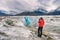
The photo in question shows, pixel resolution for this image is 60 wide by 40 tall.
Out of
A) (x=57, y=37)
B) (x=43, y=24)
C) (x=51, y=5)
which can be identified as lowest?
(x=57, y=37)

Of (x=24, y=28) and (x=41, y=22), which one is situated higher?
(x=41, y=22)

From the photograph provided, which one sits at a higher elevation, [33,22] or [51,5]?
[51,5]

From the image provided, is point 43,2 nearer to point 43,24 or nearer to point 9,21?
point 43,24

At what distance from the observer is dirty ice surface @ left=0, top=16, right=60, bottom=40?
2465mm

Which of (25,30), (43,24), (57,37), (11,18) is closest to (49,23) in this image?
(43,24)

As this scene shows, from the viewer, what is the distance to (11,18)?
251cm

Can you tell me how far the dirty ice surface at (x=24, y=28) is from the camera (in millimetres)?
2465

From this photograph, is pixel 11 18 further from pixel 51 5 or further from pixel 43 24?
pixel 51 5

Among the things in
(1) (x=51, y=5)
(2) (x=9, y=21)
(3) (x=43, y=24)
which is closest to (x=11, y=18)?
(2) (x=9, y=21)

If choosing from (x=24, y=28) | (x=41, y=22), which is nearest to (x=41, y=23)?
(x=41, y=22)

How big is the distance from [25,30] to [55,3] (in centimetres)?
72

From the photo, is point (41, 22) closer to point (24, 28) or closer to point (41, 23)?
point (41, 23)

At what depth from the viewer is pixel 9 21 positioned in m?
2.51

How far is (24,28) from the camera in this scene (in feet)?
8.29
